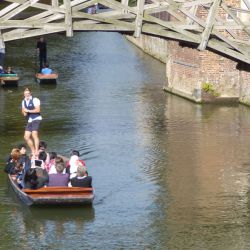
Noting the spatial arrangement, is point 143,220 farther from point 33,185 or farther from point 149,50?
point 149,50

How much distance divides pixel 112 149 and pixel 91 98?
10642 mm

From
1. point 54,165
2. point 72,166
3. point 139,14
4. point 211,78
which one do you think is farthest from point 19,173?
point 211,78

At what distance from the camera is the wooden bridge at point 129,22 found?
87.2 feet

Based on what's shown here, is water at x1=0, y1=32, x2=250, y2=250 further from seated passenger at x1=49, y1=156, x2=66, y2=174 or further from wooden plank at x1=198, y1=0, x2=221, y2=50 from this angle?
wooden plank at x1=198, y1=0, x2=221, y2=50

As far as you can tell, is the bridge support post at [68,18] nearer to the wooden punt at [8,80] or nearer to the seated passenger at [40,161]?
the seated passenger at [40,161]

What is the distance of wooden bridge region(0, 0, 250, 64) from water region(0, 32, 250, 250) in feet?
10.3

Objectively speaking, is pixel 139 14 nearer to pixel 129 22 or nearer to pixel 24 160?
pixel 129 22

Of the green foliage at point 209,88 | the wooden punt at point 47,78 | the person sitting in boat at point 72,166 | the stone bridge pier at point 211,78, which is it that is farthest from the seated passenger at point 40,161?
the wooden punt at point 47,78

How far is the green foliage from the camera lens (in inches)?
1454

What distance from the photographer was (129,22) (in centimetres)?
2784

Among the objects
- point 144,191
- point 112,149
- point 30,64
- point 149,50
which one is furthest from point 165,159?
point 149,50

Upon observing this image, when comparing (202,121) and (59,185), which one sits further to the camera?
(202,121)

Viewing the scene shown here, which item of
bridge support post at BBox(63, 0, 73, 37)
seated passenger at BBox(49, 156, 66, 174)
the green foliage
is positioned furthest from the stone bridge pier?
seated passenger at BBox(49, 156, 66, 174)

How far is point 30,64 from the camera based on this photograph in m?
52.4
